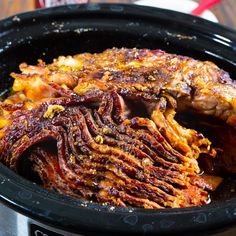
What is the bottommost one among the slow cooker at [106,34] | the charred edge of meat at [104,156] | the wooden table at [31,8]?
the charred edge of meat at [104,156]

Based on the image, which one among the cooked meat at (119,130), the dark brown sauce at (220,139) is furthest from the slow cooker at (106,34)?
the cooked meat at (119,130)

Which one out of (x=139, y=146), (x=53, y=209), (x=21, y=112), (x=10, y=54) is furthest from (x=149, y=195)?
(x=10, y=54)

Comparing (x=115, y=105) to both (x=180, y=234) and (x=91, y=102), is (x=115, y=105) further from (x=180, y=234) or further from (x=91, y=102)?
(x=180, y=234)

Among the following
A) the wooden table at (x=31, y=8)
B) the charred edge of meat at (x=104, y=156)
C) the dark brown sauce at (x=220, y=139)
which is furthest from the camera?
the wooden table at (x=31, y=8)

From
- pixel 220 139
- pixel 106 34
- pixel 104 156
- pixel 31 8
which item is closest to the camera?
pixel 104 156

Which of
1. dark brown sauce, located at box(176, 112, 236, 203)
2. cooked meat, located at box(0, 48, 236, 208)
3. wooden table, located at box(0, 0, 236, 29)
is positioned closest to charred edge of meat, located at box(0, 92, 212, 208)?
cooked meat, located at box(0, 48, 236, 208)

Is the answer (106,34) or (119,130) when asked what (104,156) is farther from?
(106,34)

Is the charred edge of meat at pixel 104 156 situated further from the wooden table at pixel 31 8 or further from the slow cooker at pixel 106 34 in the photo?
the wooden table at pixel 31 8

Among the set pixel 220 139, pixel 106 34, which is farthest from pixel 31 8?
pixel 220 139

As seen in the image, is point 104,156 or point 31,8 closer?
point 104,156
